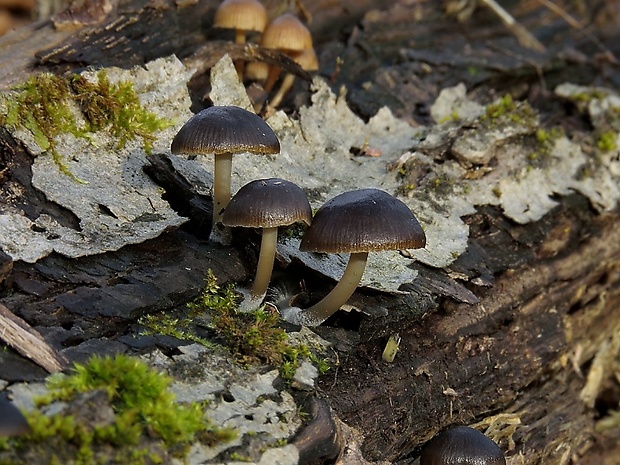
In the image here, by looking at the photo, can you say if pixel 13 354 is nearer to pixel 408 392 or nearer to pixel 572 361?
pixel 408 392

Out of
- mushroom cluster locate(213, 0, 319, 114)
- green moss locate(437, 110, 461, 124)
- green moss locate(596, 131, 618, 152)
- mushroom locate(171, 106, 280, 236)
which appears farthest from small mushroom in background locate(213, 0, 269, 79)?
green moss locate(596, 131, 618, 152)

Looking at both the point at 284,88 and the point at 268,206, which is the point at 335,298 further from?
the point at 284,88

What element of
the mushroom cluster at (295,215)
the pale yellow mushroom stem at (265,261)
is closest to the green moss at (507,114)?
the mushroom cluster at (295,215)

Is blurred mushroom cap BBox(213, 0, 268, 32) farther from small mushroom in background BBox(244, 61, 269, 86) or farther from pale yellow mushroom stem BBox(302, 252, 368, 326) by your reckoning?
pale yellow mushroom stem BBox(302, 252, 368, 326)

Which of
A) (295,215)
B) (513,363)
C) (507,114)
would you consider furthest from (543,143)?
(295,215)

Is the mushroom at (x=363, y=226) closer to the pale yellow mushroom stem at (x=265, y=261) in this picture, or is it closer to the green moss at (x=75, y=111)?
the pale yellow mushroom stem at (x=265, y=261)
